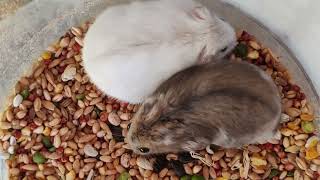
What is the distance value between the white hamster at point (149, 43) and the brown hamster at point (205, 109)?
5 cm

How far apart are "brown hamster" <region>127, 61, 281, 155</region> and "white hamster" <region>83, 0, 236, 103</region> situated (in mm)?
51

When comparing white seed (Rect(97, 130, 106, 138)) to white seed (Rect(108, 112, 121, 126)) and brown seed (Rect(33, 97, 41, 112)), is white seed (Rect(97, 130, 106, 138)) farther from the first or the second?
brown seed (Rect(33, 97, 41, 112))

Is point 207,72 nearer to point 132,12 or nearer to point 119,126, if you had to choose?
point 132,12

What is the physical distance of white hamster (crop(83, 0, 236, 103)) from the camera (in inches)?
75.6

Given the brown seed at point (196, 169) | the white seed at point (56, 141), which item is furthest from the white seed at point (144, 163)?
the white seed at point (56, 141)

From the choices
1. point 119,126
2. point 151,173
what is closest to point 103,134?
point 119,126

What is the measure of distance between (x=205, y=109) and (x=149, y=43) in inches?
9.8

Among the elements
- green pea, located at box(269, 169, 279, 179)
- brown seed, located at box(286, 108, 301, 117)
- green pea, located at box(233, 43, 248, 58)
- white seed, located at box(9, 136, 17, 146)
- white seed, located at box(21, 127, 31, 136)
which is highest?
green pea, located at box(233, 43, 248, 58)

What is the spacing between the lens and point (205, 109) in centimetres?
188

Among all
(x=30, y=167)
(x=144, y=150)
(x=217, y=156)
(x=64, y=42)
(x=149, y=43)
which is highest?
(x=149, y=43)

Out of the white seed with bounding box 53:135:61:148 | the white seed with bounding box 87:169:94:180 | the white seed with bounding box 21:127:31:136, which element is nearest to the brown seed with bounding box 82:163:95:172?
the white seed with bounding box 87:169:94:180

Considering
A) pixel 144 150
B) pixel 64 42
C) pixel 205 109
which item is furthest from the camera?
pixel 64 42

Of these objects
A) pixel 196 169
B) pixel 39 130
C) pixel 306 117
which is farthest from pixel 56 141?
pixel 306 117

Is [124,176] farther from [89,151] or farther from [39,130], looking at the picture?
[39,130]
